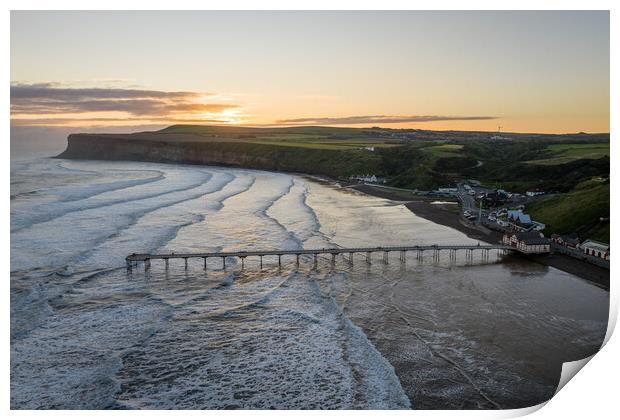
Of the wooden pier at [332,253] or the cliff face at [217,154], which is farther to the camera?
the cliff face at [217,154]

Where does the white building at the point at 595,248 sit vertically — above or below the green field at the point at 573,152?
below

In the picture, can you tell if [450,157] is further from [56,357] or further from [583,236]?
[56,357]

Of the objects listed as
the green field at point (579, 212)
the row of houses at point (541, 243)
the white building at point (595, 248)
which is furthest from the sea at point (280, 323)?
the green field at point (579, 212)

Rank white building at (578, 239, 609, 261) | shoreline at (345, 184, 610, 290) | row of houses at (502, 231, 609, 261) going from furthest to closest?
row of houses at (502, 231, 609, 261) → white building at (578, 239, 609, 261) → shoreline at (345, 184, 610, 290)

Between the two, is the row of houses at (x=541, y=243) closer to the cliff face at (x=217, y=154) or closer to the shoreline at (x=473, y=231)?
the shoreline at (x=473, y=231)

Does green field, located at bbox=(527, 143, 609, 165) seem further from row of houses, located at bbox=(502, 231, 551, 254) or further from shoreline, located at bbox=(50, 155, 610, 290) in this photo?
row of houses, located at bbox=(502, 231, 551, 254)

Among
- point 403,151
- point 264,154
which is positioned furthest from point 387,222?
point 264,154

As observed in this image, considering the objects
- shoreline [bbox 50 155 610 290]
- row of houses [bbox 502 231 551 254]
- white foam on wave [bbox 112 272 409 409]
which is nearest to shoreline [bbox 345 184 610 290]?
shoreline [bbox 50 155 610 290]
